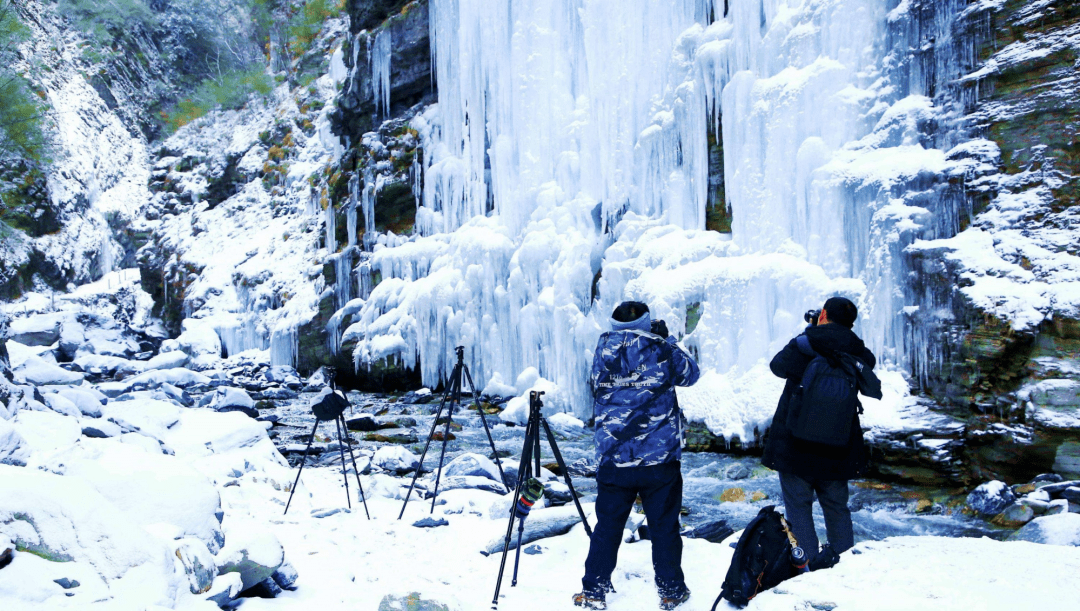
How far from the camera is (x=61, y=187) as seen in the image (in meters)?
31.4

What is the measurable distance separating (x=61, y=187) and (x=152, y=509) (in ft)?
119

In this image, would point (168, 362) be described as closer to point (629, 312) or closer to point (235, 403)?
point (235, 403)

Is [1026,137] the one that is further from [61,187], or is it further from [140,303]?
[61,187]

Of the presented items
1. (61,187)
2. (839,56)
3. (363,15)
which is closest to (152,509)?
(839,56)

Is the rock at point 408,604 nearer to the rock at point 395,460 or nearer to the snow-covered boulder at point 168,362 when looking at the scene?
the rock at point 395,460

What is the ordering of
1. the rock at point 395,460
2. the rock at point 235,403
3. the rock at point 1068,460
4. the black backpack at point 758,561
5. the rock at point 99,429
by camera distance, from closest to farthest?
the black backpack at point 758,561 → the rock at point 1068,460 → the rock at point 99,429 → the rock at point 395,460 → the rock at point 235,403

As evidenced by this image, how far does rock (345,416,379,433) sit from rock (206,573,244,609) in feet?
26.8

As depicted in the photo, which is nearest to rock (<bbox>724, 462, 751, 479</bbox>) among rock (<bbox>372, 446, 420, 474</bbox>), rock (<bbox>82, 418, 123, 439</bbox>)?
rock (<bbox>372, 446, 420, 474</bbox>)

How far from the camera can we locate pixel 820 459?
3.26m

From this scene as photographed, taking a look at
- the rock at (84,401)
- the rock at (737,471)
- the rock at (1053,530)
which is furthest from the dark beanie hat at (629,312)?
the rock at (84,401)

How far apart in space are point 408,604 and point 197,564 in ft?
3.16

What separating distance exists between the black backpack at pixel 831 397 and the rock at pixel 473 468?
3.77 m

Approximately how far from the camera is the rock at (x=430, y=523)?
4.75 metres

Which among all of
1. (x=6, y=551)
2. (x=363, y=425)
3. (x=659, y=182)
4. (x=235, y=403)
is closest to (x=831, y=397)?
(x=6, y=551)
